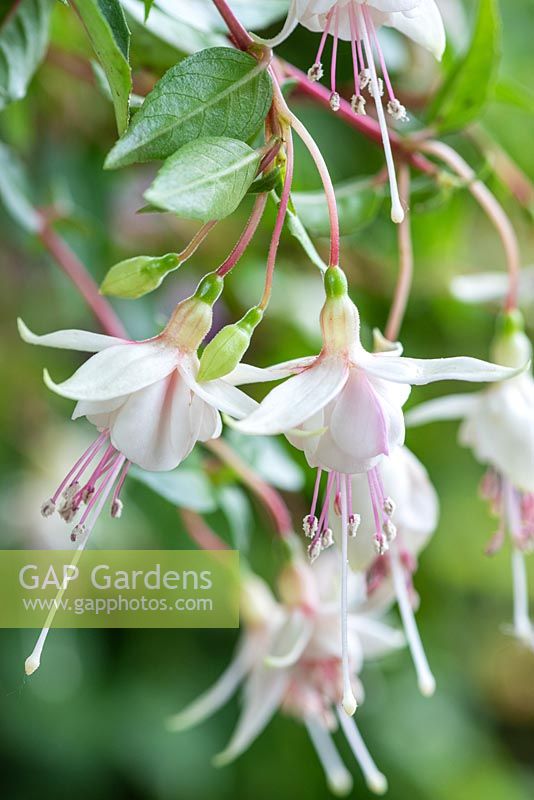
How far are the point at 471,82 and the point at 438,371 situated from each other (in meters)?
0.35

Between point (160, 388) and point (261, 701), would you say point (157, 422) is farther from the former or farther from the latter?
point (261, 701)

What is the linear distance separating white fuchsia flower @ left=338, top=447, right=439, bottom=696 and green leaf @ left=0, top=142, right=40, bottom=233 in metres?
0.41

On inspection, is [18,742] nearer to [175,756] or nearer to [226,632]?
[175,756]

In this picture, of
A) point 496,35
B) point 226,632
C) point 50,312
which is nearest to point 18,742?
point 226,632

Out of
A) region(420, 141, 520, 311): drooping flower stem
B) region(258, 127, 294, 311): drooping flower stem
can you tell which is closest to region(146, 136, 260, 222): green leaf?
region(258, 127, 294, 311): drooping flower stem

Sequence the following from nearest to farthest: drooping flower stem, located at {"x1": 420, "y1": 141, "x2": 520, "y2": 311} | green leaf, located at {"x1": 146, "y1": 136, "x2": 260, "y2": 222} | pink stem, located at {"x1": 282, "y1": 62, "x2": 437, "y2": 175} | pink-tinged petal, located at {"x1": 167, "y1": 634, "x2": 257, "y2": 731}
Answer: green leaf, located at {"x1": 146, "y1": 136, "x2": 260, "y2": 222}
pink stem, located at {"x1": 282, "y1": 62, "x2": 437, "y2": 175}
drooping flower stem, located at {"x1": 420, "y1": 141, "x2": 520, "y2": 311}
pink-tinged petal, located at {"x1": 167, "y1": 634, "x2": 257, "y2": 731}

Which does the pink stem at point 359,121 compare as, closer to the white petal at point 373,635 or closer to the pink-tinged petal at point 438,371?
the pink-tinged petal at point 438,371

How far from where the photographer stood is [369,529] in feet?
1.86

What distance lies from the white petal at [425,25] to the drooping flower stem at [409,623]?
0.31 metres

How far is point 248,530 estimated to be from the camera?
0.99m

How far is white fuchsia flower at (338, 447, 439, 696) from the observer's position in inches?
22.3

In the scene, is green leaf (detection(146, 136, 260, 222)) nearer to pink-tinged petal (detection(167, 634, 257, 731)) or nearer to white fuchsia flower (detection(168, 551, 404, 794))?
white fuchsia flower (detection(168, 551, 404, 794))

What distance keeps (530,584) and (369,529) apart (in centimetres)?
105

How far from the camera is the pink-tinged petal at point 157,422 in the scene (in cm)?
45
